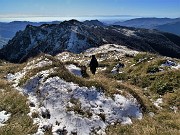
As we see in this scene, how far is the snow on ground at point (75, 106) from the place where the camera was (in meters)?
19.2

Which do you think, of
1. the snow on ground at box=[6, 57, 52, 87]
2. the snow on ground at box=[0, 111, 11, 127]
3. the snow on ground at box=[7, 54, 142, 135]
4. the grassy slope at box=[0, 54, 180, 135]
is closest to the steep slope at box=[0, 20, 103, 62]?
the snow on ground at box=[6, 57, 52, 87]

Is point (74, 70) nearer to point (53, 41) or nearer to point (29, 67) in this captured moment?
point (29, 67)

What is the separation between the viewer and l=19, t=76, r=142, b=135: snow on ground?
63.0 feet

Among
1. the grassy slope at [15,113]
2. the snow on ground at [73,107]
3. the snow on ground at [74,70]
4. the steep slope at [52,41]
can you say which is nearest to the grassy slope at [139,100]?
the grassy slope at [15,113]

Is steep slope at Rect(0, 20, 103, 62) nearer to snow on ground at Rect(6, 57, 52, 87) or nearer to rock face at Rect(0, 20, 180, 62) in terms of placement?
rock face at Rect(0, 20, 180, 62)

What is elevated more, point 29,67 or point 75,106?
point 75,106

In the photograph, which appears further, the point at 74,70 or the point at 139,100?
the point at 74,70

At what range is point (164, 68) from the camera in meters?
39.1

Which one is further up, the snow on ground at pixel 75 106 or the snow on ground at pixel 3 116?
the snow on ground at pixel 75 106

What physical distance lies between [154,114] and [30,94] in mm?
10001

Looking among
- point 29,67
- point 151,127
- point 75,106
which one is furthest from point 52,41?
point 151,127

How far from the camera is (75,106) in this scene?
2091cm

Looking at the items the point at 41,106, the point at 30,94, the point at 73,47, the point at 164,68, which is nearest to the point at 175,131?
the point at 41,106

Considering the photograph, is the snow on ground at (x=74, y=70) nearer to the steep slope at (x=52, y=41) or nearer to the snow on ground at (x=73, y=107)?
the snow on ground at (x=73, y=107)
